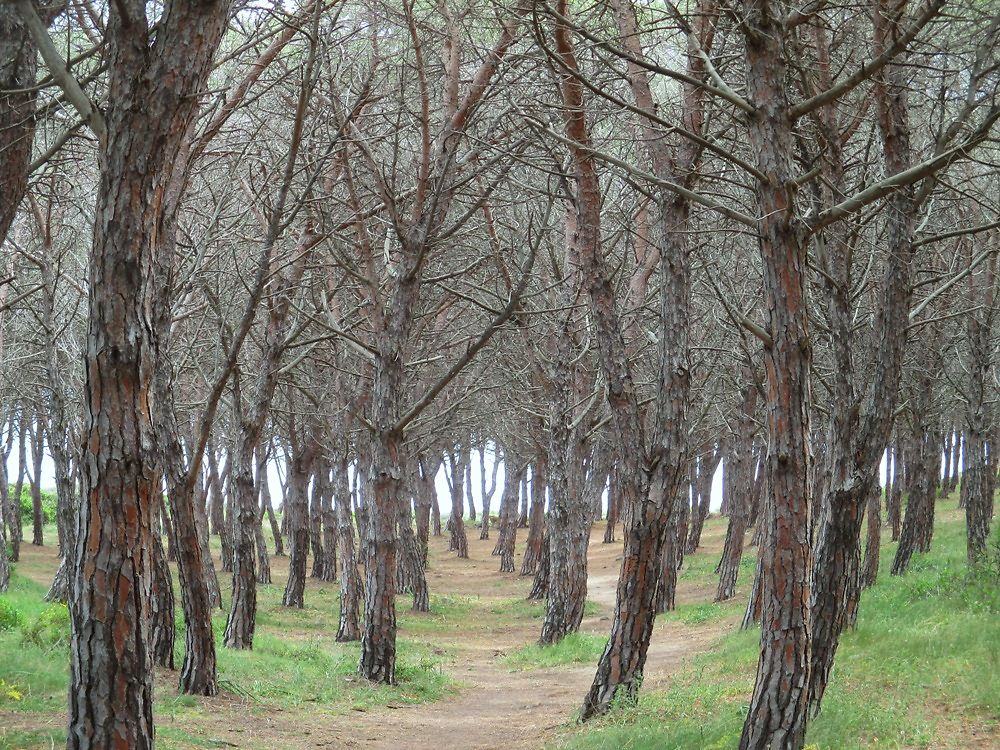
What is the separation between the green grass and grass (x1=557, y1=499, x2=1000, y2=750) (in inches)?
88.3

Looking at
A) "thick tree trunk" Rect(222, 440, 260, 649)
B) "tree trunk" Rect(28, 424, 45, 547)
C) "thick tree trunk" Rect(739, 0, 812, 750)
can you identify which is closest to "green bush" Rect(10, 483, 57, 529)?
"tree trunk" Rect(28, 424, 45, 547)

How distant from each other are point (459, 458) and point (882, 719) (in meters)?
39.9

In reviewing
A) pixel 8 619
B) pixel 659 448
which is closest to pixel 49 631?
pixel 8 619

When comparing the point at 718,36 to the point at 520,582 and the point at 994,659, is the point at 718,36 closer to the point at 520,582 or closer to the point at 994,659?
the point at 994,659

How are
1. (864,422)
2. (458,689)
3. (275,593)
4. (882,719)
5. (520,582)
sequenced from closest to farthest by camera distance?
(882,719) → (864,422) → (458,689) → (275,593) → (520,582)

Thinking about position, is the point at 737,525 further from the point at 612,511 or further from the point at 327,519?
the point at 612,511

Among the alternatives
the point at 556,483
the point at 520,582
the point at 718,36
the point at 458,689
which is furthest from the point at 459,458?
the point at 718,36

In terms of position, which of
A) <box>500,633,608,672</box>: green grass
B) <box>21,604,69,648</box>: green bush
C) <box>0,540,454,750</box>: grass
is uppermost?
<box>21,604,69,648</box>: green bush

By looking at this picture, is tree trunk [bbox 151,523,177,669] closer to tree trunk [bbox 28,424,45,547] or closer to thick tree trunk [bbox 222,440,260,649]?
thick tree trunk [bbox 222,440,260,649]

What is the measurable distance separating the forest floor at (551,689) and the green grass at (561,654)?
0.13ft

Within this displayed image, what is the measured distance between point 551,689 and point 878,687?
511 cm

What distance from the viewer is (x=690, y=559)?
3328cm

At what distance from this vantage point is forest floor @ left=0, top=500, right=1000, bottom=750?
768cm

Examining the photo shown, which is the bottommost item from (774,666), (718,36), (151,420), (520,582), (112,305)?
(520,582)
